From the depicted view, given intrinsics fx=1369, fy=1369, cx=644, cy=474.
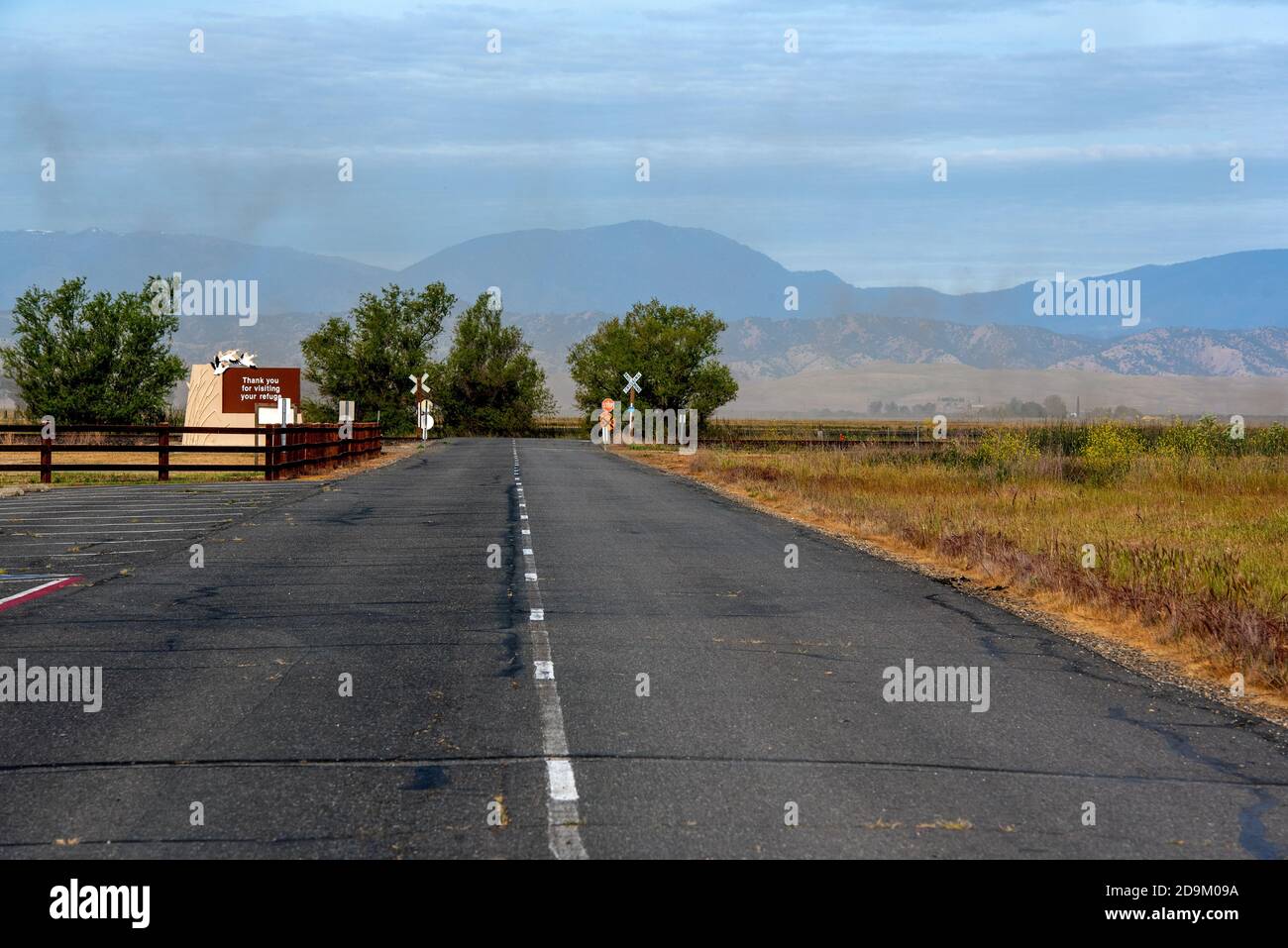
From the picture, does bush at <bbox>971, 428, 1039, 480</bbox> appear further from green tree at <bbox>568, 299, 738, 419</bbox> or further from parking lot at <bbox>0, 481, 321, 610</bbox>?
green tree at <bbox>568, 299, 738, 419</bbox>

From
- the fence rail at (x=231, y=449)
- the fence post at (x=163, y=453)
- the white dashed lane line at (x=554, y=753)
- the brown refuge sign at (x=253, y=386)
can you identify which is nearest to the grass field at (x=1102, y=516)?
the white dashed lane line at (x=554, y=753)

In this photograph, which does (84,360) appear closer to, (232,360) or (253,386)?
(232,360)

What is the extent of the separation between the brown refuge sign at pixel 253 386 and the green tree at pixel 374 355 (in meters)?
57.9

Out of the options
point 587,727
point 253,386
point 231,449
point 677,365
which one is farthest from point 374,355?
point 587,727

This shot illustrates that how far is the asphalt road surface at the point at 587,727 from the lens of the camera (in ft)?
19.7

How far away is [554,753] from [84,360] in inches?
2468

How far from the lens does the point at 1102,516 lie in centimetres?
2289

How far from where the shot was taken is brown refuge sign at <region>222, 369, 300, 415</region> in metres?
40.4

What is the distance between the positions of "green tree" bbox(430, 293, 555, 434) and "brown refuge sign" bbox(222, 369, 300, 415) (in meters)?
69.5

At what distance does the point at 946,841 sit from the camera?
5.91 meters

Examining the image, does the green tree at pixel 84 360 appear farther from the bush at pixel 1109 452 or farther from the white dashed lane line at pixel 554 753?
the white dashed lane line at pixel 554 753

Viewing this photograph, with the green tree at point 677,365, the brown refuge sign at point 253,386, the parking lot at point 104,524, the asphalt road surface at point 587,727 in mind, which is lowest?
the asphalt road surface at point 587,727

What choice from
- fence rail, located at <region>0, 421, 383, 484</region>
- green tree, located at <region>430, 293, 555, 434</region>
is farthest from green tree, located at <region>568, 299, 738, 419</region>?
fence rail, located at <region>0, 421, 383, 484</region>
